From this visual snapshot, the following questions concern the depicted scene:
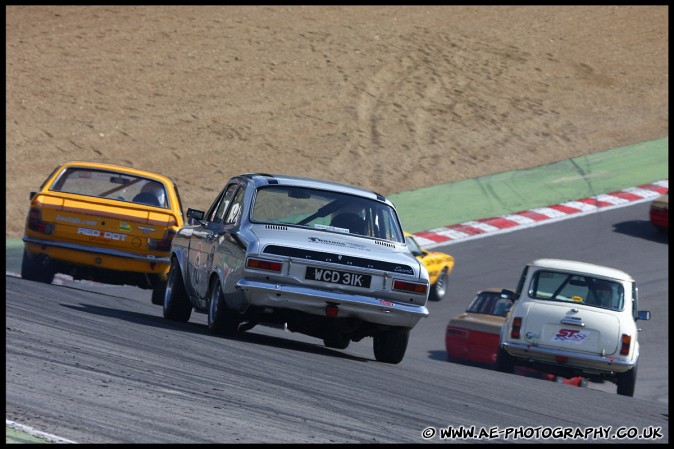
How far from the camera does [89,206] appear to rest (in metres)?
13.9

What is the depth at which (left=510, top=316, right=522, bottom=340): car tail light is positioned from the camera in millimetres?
13546

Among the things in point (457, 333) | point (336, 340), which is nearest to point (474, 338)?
point (457, 333)

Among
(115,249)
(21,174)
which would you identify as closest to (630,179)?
(21,174)

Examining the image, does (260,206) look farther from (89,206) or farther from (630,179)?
(630,179)

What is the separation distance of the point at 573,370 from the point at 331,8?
2513 centimetres

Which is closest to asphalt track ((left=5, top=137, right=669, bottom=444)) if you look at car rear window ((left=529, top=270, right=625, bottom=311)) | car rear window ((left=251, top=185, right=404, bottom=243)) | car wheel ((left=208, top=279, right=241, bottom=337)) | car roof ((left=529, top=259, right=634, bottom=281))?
car roof ((left=529, top=259, right=634, bottom=281))

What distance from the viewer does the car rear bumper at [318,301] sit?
9.77 meters

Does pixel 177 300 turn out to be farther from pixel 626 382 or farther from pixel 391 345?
pixel 626 382

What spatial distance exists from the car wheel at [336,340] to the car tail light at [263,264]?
909 millimetres

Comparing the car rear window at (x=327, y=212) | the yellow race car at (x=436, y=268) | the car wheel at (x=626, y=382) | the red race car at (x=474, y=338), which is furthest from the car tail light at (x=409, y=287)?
the yellow race car at (x=436, y=268)

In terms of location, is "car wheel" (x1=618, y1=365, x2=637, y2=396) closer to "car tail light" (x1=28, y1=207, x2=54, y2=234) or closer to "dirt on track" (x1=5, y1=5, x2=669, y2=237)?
"car tail light" (x1=28, y1=207, x2=54, y2=234)

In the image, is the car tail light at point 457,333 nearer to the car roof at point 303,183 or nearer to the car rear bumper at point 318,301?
the car roof at point 303,183

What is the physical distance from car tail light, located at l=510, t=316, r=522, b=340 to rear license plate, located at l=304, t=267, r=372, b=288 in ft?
13.4

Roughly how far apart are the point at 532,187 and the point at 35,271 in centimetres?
1370
